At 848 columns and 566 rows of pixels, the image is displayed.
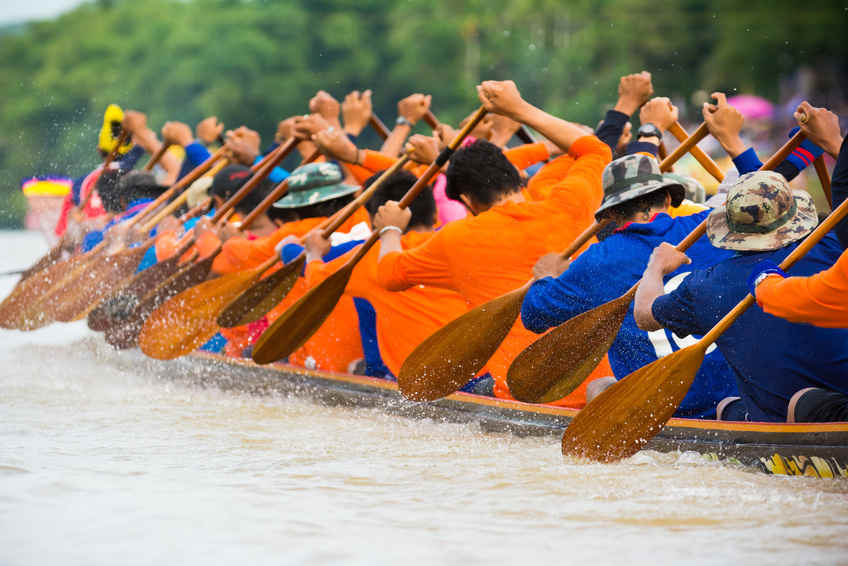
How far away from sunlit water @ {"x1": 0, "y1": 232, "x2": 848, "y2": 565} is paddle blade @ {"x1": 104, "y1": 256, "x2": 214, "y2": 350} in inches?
64.3

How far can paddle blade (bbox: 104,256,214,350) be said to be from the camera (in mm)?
7188

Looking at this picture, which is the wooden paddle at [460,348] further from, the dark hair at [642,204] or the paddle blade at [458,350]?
the dark hair at [642,204]

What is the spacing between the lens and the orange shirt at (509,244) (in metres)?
4.76

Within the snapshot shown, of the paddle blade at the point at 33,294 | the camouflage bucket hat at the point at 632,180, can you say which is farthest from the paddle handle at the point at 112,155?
the camouflage bucket hat at the point at 632,180

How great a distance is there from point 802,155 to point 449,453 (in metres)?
1.82

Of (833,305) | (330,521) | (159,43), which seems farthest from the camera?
(159,43)

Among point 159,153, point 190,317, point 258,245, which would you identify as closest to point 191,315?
point 190,317

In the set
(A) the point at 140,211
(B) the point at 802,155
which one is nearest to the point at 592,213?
(B) the point at 802,155

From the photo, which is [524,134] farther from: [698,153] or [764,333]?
[764,333]

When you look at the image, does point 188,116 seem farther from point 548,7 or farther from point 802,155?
point 802,155

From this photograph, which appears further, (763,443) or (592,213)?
(592,213)

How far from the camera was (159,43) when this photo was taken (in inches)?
1865

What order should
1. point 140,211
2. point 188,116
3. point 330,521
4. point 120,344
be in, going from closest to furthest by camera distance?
1. point 330,521
2. point 120,344
3. point 140,211
4. point 188,116

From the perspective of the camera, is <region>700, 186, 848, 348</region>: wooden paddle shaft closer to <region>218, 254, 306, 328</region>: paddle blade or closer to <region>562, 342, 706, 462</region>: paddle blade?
<region>562, 342, 706, 462</region>: paddle blade
